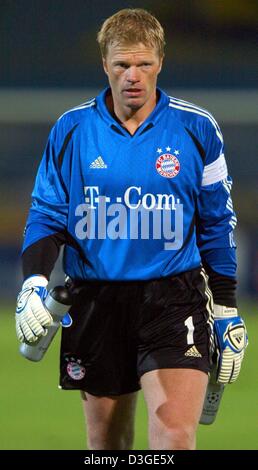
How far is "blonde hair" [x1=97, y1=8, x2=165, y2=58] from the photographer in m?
4.82

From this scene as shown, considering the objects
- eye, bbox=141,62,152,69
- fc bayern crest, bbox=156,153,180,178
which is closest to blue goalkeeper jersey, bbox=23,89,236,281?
fc bayern crest, bbox=156,153,180,178

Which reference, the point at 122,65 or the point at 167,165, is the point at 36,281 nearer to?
the point at 167,165

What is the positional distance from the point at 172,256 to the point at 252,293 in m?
8.29

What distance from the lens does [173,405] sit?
4.63m

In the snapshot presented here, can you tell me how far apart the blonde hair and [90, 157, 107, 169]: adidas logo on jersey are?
1.53 ft

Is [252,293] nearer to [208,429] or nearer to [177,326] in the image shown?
[208,429]

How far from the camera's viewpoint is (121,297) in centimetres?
495

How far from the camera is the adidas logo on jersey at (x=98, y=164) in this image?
4938 millimetres

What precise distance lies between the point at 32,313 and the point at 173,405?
67cm

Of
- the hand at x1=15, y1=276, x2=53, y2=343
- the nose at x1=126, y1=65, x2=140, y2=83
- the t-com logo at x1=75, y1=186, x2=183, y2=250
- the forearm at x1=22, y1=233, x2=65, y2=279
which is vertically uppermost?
the nose at x1=126, y1=65, x2=140, y2=83

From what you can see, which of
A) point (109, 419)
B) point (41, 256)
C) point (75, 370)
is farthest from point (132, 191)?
point (109, 419)

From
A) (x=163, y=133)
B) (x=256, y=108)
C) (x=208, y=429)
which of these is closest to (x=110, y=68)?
(x=163, y=133)

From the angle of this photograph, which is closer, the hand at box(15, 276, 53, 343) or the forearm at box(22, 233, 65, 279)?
the hand at box(15, 276, 53, 343)

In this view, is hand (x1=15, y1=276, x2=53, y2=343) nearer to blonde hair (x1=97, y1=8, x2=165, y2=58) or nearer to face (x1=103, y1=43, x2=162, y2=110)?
face (x1=103, y1=43, x2=162, y2=110)
